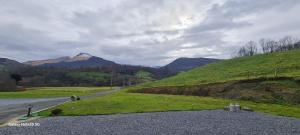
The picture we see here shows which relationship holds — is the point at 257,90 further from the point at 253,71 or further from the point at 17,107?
the point at 17,107

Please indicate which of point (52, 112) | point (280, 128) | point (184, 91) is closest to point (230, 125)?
point (280, 128)

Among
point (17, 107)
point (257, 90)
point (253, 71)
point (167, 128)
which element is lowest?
point (167, 128)

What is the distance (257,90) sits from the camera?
67438mm

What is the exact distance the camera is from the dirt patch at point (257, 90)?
60344 millimetres

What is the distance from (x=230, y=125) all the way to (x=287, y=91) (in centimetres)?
3566

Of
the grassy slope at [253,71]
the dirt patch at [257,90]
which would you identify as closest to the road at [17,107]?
the dirt patch at [257,90]

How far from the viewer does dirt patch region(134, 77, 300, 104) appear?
198 feet

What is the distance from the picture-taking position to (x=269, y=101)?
60125 mm

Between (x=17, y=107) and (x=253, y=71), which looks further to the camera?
(x=253, y=71)

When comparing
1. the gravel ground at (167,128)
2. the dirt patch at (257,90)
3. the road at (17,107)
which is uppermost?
the dirt patch at (257,90)

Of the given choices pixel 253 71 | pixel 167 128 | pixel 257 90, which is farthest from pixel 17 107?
pixel 253 71

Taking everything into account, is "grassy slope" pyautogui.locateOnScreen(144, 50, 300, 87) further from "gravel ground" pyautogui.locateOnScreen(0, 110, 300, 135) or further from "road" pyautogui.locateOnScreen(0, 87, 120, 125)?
"gravel ground" pyautogui.locateOnScreen(0, 110, 300, 135)

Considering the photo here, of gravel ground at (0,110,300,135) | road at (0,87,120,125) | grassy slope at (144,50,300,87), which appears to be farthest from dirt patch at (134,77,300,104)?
road at (0,87,120,125)

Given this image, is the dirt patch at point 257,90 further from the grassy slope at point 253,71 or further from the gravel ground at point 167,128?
the gravel ground at point 167,128
